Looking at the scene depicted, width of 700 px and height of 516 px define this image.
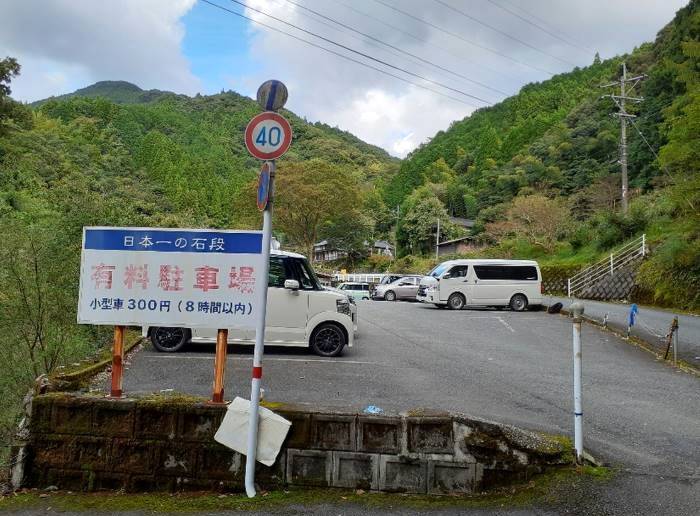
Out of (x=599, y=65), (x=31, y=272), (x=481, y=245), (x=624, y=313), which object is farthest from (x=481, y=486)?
(x=599, y=65)

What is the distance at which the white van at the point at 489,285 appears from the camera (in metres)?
19.8

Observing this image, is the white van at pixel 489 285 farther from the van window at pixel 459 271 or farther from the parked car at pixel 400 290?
the parked car at pixel 400 290

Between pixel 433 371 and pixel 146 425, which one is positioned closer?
pixel 146 425

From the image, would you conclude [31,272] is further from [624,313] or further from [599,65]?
[599,65]

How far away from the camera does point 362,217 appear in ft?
177

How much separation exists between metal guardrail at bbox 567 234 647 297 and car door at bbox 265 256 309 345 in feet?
59.3

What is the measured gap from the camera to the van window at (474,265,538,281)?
19.9 metres

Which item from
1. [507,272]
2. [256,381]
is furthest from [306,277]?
[507,272]

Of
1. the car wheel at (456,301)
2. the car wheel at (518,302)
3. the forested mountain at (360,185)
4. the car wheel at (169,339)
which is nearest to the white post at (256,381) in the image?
the forested mountain at (360,185)

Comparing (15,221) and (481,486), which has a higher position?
(15,221)

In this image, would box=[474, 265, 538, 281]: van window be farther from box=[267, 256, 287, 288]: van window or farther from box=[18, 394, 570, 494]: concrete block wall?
box=[18, 394, 570, 494]: concrete block wall

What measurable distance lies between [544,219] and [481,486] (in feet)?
107

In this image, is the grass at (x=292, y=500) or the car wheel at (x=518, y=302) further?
the car wheel at (x=518, y=302)

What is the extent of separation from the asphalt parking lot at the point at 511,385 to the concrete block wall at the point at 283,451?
120cm
